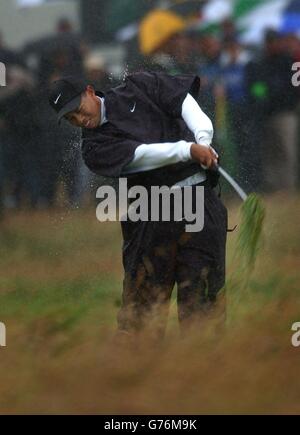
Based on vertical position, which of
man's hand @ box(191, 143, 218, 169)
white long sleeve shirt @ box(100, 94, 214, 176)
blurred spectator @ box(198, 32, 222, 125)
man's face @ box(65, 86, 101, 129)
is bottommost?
man's hand @ box(191, 143, 218, 169)

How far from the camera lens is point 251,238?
307 inches

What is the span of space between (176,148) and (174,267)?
0.65 m

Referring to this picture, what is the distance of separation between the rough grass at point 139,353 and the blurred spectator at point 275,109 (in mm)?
1548

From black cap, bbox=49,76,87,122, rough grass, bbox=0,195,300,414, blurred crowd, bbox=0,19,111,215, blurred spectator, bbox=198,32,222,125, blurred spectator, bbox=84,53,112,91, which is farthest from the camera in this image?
blurred spectator, bbox=198,32,222,125

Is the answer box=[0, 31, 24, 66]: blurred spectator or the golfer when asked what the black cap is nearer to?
the golfer

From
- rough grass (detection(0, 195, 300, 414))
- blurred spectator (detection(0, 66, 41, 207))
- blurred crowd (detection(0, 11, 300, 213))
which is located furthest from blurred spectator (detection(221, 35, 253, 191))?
blurred spectator (detection(0, 66, 41, 207))

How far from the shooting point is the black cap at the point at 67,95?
722 cm

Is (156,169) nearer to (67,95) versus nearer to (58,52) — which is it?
(67,95)

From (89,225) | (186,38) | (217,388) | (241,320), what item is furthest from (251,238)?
(186,38)

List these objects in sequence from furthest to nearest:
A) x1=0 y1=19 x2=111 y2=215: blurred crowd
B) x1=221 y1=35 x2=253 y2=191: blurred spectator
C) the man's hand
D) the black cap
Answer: x1=0 y1=19 x2=111 y2=215: blurred crowd, x1=221 y1=35 x2=253 y2=191: blurred spectator, the black cap, the man's hand

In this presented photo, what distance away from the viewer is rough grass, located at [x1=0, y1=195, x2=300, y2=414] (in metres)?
6.58

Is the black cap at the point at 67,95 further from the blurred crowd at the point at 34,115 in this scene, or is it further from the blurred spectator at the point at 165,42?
the blurred crowd at the point at 34,115

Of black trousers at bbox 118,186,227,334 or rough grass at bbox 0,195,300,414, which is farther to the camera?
black trousers at bbox 118,186,227,334

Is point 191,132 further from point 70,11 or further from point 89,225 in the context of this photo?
point 70,11
